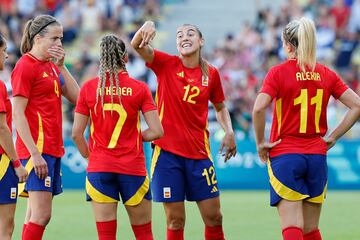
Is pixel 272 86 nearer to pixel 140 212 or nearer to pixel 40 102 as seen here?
pixel 140 212

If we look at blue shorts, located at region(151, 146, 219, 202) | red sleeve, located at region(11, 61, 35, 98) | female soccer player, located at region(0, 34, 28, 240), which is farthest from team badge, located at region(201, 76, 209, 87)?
female soccer player, located at region(0, 34, 28, 240)

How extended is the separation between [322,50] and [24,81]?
1596 cm

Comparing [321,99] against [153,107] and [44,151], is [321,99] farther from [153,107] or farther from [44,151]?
[44,151]

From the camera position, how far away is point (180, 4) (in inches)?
1119

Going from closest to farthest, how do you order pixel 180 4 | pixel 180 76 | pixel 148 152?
1. pixel 180 76
2. pixel 148 152
3. pixel 180 4

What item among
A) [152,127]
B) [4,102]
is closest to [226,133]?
[152,127]

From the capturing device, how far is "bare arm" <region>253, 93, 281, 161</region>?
354 inches

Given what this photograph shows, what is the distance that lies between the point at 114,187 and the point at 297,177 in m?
1.64

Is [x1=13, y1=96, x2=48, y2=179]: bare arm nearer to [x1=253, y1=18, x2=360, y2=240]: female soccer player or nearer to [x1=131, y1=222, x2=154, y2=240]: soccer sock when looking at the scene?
[x1=131, y1=222, x2=154, y2=240]: soccer sock

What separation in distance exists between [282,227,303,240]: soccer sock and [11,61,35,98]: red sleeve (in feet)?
8.72

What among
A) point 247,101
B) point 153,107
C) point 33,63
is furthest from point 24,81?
point 247,101

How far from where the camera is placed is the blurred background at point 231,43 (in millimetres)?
20047

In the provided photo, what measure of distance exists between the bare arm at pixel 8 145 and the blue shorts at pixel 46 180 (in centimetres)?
45

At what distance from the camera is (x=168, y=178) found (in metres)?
9.96
